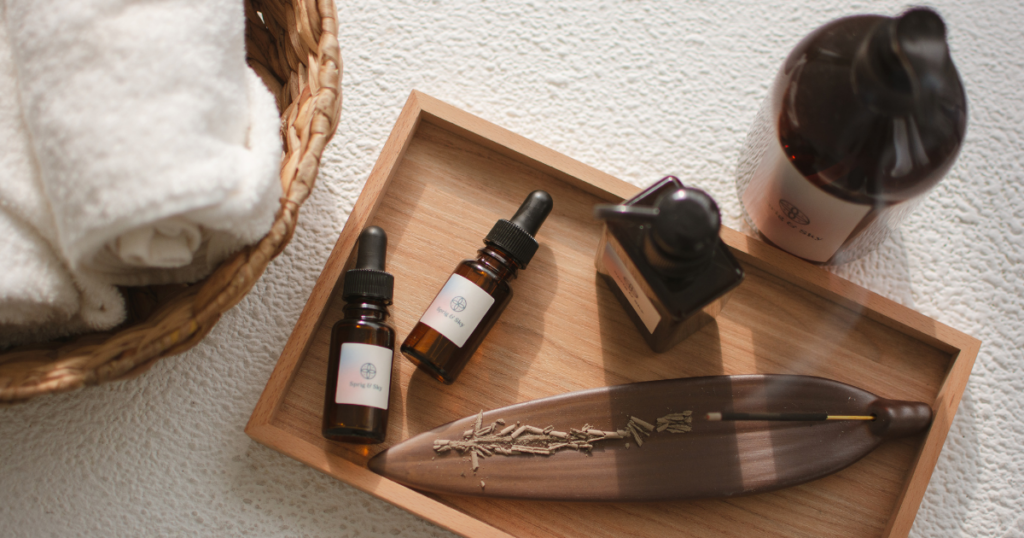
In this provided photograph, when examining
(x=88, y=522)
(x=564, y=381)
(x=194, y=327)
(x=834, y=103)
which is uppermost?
(x=834, y=103)

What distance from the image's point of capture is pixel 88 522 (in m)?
0.49

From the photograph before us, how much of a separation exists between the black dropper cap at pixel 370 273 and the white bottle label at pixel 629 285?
16 cm

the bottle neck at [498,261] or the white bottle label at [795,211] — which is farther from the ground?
the white bottle label at [795,211]

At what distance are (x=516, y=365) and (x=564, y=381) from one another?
0.13 ft

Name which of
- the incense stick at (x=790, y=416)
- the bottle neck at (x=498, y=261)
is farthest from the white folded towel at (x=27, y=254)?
the incense stick at (x=790, y=416)

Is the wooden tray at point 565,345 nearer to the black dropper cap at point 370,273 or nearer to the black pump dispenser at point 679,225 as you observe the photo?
the black dropper cap at point 370,273

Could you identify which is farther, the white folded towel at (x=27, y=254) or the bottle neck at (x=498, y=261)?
the bottle neck at (x=498, y=261)

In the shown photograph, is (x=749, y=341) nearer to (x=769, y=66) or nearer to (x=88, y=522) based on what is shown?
(x=769, y=66)

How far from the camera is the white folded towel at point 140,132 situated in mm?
317

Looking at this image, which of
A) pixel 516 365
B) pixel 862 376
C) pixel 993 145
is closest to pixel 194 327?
pixel 516 365

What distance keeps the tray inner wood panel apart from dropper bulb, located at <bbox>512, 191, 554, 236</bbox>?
0.04 m

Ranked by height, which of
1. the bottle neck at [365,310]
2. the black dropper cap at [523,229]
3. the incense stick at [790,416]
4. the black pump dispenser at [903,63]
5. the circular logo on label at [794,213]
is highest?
the black pump dispenser at [903,63]

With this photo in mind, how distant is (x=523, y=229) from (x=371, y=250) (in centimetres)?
12

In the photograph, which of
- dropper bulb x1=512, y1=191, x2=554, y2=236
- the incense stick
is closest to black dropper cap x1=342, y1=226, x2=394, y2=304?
dropper bulb x1=512, y1=191, x2=554, y2=236
